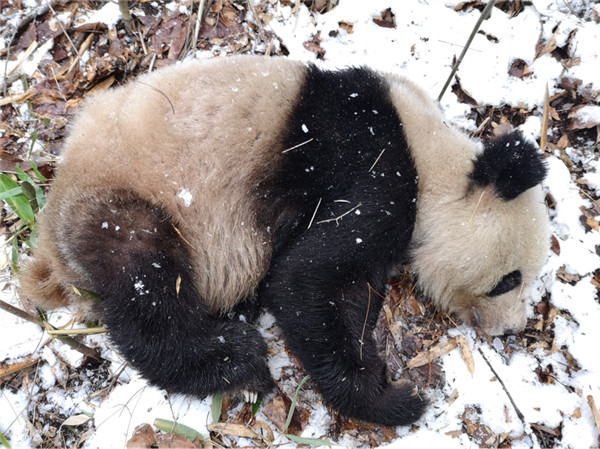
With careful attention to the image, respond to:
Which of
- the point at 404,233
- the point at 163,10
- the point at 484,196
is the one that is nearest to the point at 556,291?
the point at 484,196

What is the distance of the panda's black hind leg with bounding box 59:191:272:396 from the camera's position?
2.86m

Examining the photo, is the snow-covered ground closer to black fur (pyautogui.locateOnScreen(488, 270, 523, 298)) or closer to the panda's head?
the panda's head

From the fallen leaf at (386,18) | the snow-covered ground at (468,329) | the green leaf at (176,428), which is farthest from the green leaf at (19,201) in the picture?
the fallen leaf at (386,18)

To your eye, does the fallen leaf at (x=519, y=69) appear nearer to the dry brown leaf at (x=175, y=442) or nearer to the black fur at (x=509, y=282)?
the black fur at (x=509, y=282)

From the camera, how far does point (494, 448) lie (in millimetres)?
3012

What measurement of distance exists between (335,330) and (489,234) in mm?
1182

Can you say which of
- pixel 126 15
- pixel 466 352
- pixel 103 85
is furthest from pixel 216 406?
pixel 126 15

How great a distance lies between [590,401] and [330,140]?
240cm

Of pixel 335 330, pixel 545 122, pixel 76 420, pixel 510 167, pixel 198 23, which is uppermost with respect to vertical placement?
pixel 510 167

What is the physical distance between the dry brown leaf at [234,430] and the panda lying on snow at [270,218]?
1.04ft

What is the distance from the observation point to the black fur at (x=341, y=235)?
9.77ft

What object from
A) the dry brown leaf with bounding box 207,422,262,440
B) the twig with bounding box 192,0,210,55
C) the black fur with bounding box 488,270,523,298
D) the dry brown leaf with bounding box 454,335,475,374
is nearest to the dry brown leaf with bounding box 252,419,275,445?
the dry brown leaf with bounding box 207,422,262,440

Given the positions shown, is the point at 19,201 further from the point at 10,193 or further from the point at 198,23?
the point at 198,23

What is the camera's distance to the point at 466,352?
3.33m
